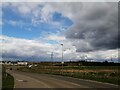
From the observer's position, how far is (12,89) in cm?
2536

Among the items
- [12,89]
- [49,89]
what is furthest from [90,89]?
[12,89]

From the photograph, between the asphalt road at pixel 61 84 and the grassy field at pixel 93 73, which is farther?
the grassy field at pixel 93 73

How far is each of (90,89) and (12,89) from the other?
22.9 feet

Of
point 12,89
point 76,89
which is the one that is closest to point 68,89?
point 76,89

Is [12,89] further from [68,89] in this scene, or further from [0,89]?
[68,89]

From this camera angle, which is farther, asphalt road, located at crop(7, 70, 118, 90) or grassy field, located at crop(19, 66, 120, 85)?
grassy field, located at crop(19, 66, 120, 85)

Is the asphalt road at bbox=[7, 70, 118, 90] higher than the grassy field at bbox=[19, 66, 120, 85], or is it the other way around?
the asphalt road at bbox=[7, 70, 118, 90]

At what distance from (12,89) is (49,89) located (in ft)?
10.9

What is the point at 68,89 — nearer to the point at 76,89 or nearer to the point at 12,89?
the point at 76,89

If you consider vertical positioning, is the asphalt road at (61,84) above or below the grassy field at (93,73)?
above

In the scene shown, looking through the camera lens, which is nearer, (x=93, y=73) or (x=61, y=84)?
(x=61, y=84)

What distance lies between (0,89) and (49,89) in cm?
437

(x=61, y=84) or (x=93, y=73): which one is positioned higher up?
(x=61, y=84)

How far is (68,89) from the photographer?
82.1ft
